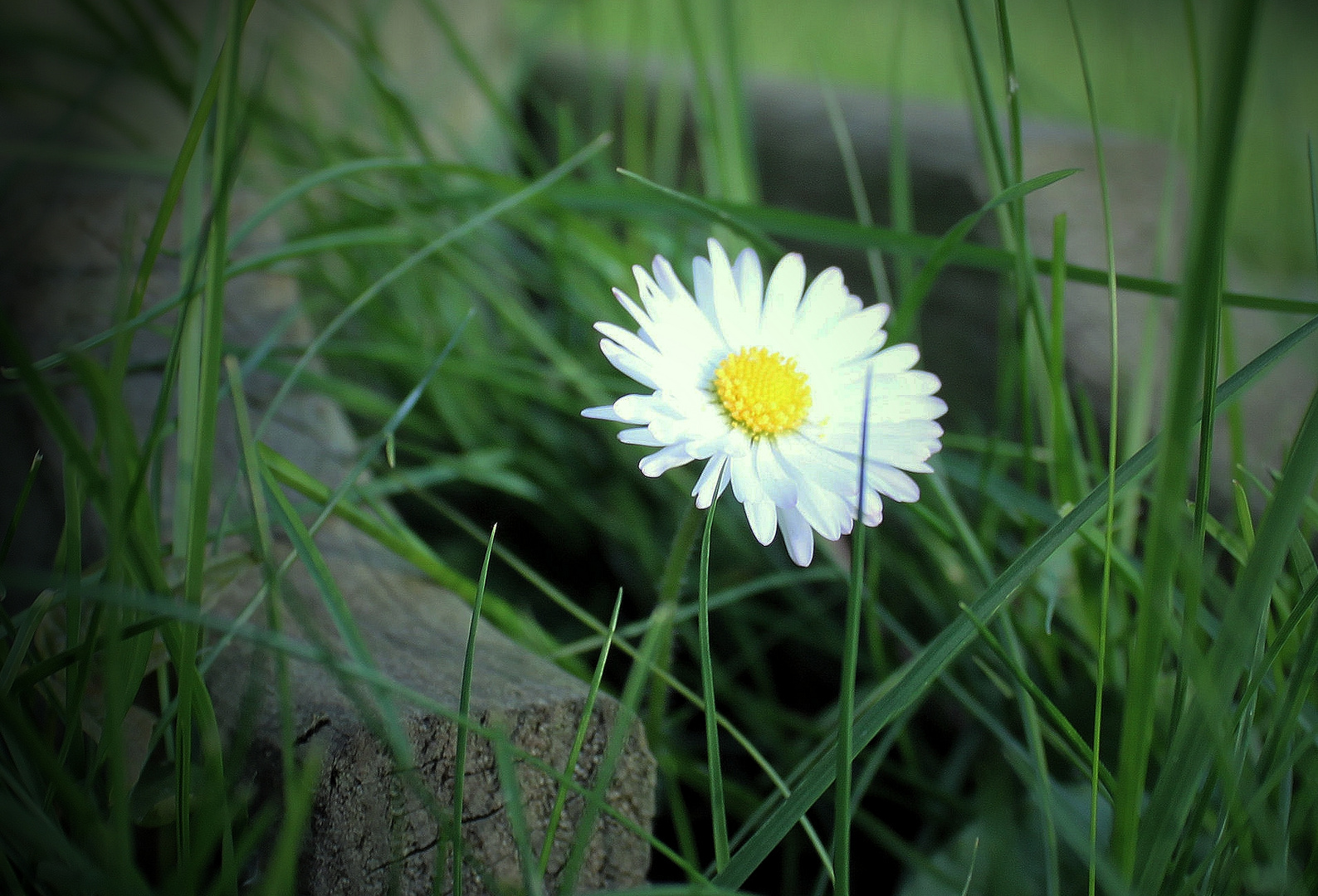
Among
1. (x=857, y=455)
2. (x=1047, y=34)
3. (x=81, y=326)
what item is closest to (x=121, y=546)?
(x=857, y=455)

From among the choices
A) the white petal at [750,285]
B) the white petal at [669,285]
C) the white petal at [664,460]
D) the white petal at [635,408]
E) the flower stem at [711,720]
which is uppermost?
the white petal at [750,285]

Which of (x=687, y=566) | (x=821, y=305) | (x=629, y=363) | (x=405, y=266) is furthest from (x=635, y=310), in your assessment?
(x=687, y=566)

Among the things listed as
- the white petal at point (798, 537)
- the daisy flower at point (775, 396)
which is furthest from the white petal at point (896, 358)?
the white petal at point (798, 537)

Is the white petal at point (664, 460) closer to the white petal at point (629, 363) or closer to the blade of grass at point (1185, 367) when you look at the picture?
the white petal at point (629, 363)

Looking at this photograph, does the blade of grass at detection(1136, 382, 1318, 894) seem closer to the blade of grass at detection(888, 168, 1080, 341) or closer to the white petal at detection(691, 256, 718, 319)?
the blade of grass at detection(888, 168, 1080, 341)

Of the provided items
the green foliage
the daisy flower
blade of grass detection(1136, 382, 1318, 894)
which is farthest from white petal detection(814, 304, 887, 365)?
blade of grass detection(1136, 382, 1318, 894)

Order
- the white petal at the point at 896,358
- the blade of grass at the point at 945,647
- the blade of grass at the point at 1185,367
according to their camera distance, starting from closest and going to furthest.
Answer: the blade of grass at the point at 1185,367, the blade of grass at the point at 945,647, the white petal at the point at 896,358

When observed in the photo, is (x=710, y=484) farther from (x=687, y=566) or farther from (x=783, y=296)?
(x=687, y=566)

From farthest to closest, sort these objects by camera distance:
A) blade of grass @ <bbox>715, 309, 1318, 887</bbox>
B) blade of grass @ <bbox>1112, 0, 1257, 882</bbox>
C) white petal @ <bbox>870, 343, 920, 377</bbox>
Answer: white petal @ <bbox>870, 343, 920, 377</bbox> < blade of grass @ <bbox>715, 309, 1318, 887</bbox> < blade of grass @ <bbox>1112, 0, 1257, 882</bbox>
